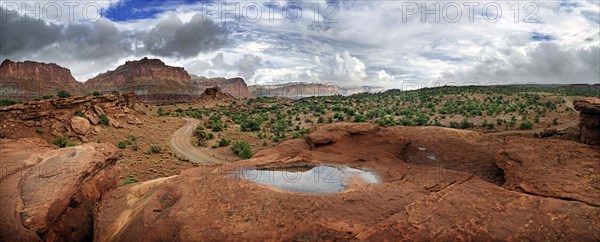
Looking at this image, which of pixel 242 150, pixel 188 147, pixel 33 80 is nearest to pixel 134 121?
pixel 188 147

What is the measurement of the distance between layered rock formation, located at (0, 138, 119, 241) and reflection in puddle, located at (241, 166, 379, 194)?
6172mm

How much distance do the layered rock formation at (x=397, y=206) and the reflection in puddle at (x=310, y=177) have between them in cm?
56

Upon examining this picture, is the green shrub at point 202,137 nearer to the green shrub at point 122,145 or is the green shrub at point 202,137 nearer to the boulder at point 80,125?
the green shrub at point 122,145

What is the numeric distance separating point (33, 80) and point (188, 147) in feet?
551

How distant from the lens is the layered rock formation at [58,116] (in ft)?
111

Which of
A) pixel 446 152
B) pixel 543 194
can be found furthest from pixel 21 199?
pixel 446 152

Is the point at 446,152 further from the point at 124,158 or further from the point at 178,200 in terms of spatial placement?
the point at 124,158

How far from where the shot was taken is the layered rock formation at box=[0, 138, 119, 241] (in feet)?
30.7

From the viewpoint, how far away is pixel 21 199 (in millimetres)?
9953

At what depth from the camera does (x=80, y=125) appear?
3797 centimetres

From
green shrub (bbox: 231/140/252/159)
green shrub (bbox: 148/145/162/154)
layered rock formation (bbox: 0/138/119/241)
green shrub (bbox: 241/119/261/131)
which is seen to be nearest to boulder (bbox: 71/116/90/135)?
green shrub (bbox: 148/145/162/154)

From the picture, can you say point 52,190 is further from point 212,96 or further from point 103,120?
point 212,96

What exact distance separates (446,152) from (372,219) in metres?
10.6

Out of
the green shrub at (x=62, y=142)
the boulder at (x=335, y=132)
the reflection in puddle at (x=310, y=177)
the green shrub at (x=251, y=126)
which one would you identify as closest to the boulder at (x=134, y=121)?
the green shrub at (x=62, y=142)
